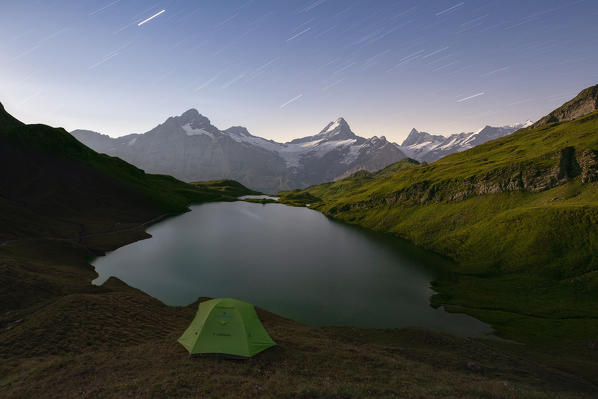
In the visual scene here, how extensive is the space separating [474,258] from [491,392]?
199 feet

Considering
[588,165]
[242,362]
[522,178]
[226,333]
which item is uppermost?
[588,165]

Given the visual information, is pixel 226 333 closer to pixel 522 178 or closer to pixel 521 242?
pixel 521 242

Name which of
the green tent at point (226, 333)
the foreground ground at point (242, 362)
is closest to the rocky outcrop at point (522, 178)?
the foreground ground at point (242, 362)

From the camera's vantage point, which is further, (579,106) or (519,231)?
(579,106)

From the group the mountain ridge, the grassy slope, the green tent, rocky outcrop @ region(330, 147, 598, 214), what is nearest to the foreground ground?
the green tent

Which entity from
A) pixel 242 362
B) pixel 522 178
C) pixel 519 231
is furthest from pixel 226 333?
pixel 522 178

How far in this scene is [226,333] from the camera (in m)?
23.1

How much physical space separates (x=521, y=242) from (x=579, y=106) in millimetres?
168549

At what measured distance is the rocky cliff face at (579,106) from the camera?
152125 millimetres

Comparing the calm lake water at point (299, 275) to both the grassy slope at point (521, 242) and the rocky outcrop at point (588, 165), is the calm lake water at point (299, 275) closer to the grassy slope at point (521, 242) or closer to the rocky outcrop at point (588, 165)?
the grassy slope at point (521, 242)

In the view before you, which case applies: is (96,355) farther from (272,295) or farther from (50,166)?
(50,166)

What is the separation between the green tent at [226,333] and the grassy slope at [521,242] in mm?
39247

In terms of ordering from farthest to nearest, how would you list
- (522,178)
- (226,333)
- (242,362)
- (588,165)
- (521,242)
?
(522,178) → (588,165) → (521,242) → (226,333) → (242,362)

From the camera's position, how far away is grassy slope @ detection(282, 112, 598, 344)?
4247 cm
